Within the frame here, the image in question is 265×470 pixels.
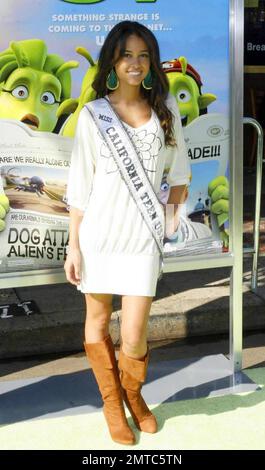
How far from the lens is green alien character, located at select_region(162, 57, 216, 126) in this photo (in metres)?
3.36

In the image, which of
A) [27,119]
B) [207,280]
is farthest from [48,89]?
[207,280]

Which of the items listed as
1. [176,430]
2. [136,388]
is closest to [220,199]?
[136,388]

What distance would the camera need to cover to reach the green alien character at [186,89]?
336 centimetres

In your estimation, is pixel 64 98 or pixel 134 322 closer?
pixel 134 322

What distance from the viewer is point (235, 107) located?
3484 millimetres

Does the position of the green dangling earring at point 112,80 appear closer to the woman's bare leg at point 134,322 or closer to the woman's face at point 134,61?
the woman's face at point 134,61

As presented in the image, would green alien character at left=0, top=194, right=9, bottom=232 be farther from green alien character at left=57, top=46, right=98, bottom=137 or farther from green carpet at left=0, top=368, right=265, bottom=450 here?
green carpet at left=0, top=368, right=265, bottom=450

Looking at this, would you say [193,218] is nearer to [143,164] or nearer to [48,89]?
[143,164]

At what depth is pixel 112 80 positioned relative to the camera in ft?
9.74

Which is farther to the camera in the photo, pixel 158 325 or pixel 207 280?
pixel 207 280

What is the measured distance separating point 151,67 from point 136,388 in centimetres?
153

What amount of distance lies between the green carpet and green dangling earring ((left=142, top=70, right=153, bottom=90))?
1.68 m

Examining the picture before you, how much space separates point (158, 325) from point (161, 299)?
0.33 m

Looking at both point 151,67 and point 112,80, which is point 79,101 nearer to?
point 112,80
